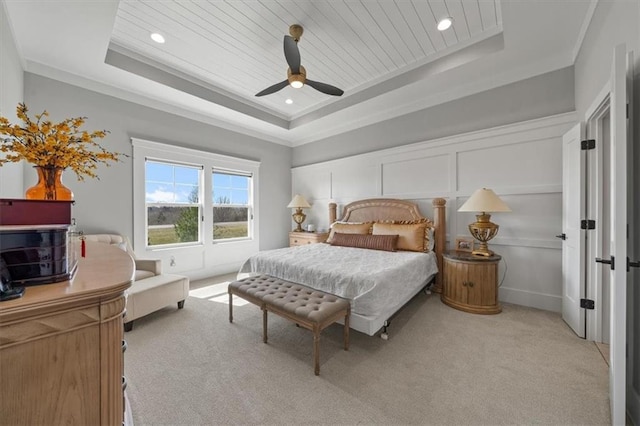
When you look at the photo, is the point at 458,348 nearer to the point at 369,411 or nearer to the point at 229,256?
the point at 369,411

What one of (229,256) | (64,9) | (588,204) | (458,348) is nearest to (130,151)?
(64,9)

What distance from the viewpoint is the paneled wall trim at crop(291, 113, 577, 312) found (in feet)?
10.2

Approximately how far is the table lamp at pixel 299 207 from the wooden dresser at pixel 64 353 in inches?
177

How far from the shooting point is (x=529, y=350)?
2268 mm

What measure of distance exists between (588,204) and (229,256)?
5.18 metres

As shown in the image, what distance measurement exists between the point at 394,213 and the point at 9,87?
4.72 meters

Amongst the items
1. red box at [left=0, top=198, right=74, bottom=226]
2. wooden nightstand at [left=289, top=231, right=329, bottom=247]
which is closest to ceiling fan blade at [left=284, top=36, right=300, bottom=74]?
red box at [left=0, top=198, right=74, bottom=226]

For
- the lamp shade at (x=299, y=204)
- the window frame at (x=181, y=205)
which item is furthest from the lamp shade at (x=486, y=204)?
the window frame at (x=181, y=205)

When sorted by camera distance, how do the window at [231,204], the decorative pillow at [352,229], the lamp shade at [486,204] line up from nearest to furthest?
the lamp shade at [486,204] → the decorative pillow at [352,229] → the window at [231,204]

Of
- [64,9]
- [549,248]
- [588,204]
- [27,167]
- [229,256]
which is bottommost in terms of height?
[229,256]

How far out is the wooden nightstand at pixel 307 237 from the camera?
16.4 ft

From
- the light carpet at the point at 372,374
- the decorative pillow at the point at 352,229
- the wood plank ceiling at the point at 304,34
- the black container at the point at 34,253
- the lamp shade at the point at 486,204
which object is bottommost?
the light carpet at the point at 372,374

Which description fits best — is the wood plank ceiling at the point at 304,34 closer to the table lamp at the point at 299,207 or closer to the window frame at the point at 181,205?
the window frame at the point at 181,205

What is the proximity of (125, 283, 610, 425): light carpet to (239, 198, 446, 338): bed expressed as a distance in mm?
383
